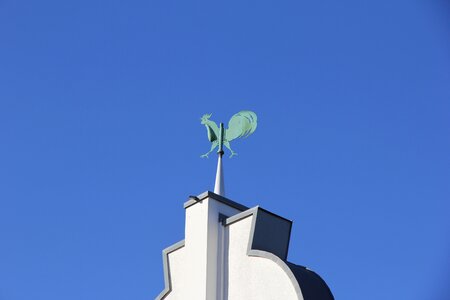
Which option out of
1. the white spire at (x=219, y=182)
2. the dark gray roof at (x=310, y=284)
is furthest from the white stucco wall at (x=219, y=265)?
the white spire at (x=219, y=182)

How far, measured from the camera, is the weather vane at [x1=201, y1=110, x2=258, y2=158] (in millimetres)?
21375

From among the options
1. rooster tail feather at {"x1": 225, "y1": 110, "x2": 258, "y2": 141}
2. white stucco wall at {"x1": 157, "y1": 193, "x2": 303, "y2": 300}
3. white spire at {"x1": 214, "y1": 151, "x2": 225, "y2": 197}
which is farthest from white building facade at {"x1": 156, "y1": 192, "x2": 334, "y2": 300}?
rooster tail feather at {"x1": 225, "y1": 110, "x2": 258, "y2": 141}

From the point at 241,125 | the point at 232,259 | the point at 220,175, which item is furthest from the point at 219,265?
the point at 241,125

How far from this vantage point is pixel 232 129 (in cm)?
2161

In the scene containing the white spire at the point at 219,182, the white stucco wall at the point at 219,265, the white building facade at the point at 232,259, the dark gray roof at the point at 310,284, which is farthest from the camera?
the white spire at the point at 219,182

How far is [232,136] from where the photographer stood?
21562 mm

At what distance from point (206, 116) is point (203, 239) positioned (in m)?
4.18

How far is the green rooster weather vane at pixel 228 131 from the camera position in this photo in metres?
21.3

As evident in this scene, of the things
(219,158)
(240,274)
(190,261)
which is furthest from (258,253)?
(219,158)

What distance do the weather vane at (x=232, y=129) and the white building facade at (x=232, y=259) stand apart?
208 cm

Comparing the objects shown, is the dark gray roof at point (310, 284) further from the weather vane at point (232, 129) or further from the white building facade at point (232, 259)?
the weather vane at point (232, 129)

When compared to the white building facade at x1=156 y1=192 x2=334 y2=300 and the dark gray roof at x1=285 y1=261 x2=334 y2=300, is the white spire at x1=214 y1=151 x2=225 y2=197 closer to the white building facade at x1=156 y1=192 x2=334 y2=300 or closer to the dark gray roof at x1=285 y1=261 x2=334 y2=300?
the white building facade at x1=156 y1=192 x2=334 y2=300

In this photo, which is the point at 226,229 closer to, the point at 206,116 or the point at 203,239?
the point at 203,239

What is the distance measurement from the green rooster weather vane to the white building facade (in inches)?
56.1
